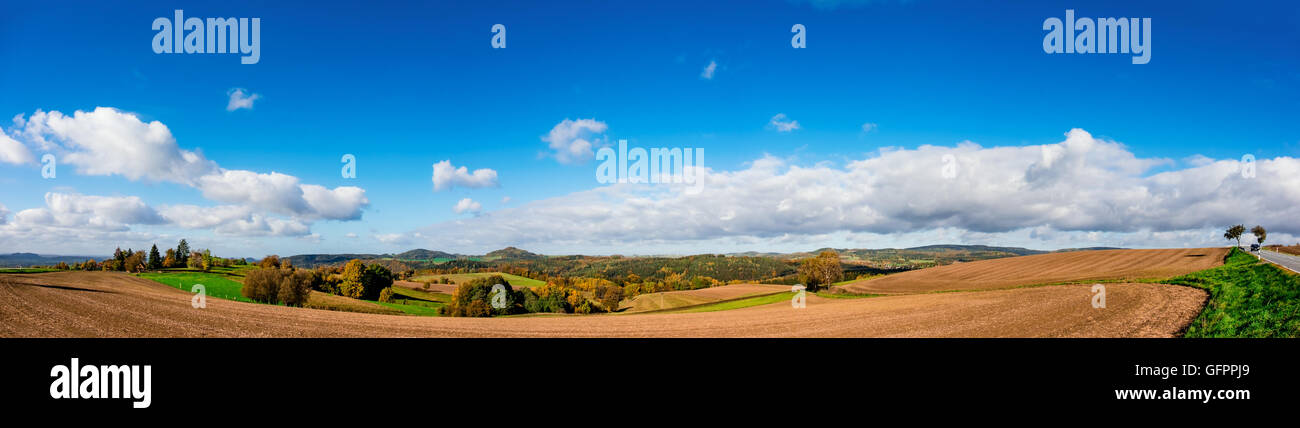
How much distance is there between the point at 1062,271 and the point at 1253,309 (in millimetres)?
43057

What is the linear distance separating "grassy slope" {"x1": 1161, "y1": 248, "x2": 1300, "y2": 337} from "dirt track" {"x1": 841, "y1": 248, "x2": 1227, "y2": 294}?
63.4 feet

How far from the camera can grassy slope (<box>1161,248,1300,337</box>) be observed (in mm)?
12719

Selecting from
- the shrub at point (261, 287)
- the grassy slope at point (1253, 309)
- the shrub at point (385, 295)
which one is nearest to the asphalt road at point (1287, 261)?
the grassy slope at point (1253, 309)

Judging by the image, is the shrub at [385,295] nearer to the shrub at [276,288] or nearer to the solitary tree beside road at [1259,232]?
the shrub at [276,288]

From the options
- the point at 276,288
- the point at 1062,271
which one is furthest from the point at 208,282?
the point at 1062,271

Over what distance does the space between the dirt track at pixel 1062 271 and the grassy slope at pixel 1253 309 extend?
63.4 feet

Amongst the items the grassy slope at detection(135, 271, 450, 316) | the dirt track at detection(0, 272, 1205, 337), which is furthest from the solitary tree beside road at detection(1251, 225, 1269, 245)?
the grassy slope at detection(135, 271, 450, 316)

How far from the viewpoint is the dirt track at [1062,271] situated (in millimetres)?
42500

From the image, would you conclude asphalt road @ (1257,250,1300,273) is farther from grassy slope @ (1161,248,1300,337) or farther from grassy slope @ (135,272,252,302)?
grassy slope @ (135,272,252,302)
